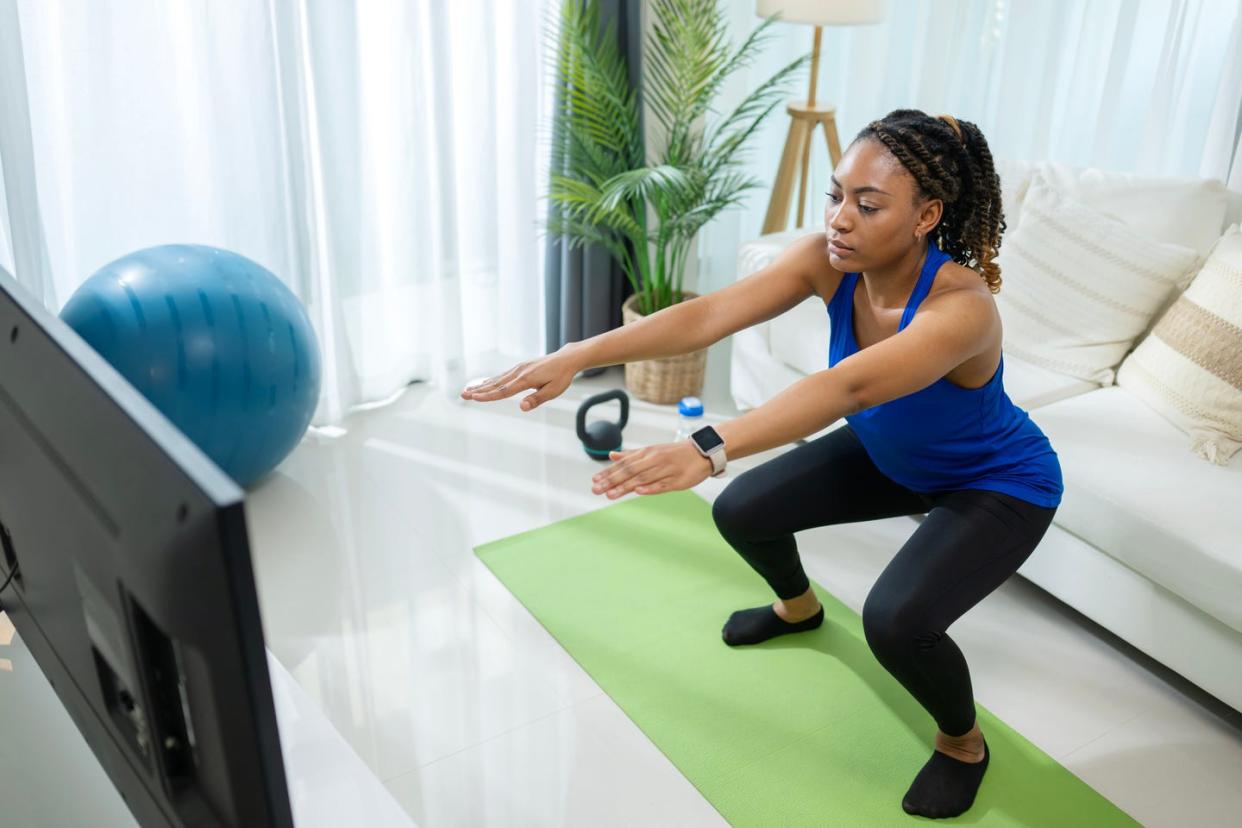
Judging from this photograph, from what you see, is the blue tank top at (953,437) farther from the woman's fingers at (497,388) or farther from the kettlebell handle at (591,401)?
the kettlebell handle at (591,401)

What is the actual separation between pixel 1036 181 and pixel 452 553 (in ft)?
5.53

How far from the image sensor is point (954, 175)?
1.78 metres

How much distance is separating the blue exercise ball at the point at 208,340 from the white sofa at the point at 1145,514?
4.19 feet

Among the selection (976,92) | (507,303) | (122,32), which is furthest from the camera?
(976,92)

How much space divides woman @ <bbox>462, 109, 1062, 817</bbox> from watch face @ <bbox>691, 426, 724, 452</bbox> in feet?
0.28

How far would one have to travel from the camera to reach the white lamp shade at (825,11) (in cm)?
313

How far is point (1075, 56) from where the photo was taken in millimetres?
3520

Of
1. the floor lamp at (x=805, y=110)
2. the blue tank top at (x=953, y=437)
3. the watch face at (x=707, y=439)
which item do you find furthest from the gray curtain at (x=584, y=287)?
the watch face at (x=707, y=439)

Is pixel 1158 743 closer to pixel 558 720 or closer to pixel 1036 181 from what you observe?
pixel 558 720

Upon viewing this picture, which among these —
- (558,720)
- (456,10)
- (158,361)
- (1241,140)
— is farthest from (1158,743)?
(456,10)

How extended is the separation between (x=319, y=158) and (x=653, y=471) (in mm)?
1904

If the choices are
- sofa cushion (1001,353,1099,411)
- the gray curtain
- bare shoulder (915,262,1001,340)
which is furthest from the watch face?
the gray curtain

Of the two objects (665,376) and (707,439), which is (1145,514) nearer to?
(707,439)

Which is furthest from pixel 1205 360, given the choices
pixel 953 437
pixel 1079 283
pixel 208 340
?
pixel 208 340
